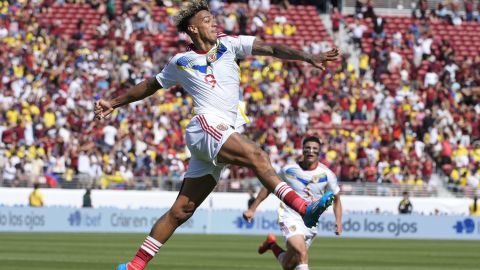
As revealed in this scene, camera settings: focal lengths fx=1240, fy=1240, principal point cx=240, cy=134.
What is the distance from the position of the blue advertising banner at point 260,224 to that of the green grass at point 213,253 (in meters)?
2.29

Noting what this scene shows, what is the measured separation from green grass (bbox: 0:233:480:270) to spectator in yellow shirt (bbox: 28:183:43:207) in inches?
63.7

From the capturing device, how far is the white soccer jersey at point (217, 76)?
11.9 meters

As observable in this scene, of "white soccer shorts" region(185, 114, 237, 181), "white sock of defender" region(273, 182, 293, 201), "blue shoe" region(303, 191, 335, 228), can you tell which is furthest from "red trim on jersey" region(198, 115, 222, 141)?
"blue shoe" region(303, 191, 335, 228)

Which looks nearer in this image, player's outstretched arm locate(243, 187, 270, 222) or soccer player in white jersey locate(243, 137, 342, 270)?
player's outstretched arm locate(243, 187, 270, 222)

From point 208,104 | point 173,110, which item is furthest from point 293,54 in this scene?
point 173,110

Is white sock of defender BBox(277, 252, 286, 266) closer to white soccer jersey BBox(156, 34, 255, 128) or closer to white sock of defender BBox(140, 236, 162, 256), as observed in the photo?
white sock of defender BBox(140, 236, 162, 256)

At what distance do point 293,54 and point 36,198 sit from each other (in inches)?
906

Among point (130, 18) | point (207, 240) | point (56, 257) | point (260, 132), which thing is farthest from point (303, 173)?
point (130, 18)

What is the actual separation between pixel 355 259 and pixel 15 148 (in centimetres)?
1448

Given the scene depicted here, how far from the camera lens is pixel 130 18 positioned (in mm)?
42469

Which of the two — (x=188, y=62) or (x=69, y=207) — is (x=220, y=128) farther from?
(x=69, y=207)

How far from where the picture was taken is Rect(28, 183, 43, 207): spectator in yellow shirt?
3344 centimetres

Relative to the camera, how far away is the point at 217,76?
1198 cm

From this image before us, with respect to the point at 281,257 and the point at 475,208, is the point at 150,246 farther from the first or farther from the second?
the point at 475,208
